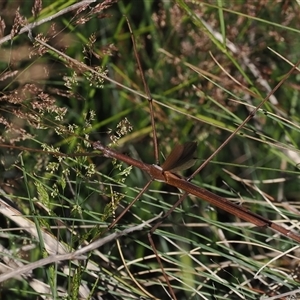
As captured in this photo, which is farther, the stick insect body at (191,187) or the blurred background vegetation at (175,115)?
the blurred background vegetation at (175,115)

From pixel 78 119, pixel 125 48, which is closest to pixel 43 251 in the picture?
pixel 78 119

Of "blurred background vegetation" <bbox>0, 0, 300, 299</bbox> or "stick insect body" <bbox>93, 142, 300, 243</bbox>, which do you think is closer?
"stick insect body" <bbox>93, 142, 300, 243</bbox>

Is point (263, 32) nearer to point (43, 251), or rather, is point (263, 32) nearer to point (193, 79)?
point (193, 79)

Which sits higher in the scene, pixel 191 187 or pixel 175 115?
pixel 191 187

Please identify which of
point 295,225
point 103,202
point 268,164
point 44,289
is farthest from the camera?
point 268,164

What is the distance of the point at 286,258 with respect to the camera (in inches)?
65.0

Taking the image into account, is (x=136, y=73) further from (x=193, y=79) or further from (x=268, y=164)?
(x=268, y=164)

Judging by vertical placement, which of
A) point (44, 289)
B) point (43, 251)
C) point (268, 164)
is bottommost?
point (268, 164)

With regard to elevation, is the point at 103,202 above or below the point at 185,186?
below

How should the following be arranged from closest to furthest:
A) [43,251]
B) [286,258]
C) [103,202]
A: 1. [43,251]
2. [286,258]
3. [103,202]

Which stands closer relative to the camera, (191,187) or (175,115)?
(191,187)

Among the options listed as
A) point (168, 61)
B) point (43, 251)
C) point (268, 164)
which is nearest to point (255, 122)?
point (268, 164)

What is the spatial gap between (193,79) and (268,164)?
411mm

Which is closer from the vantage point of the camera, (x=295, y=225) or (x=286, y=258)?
(x=295, y=225)
